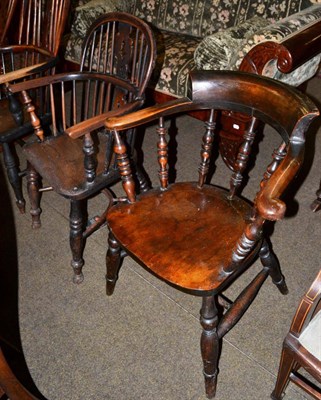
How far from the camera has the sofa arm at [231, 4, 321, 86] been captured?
182cm

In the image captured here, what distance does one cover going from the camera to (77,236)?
1.66m

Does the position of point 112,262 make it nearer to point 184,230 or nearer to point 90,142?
point 184,230

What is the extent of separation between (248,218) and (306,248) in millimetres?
709

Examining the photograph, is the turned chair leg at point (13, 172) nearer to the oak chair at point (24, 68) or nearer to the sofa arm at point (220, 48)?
the oak chair at point (24, 68)

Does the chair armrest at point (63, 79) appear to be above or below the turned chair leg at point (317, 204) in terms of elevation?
above

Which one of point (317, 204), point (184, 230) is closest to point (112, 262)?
point (184, 230)

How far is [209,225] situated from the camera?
4.42 ft

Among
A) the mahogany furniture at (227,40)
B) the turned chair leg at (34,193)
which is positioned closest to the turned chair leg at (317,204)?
the mahogany furniture at (227,40)

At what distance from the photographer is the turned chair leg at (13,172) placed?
1882 millimetres

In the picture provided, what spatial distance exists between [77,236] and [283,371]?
0.91 m

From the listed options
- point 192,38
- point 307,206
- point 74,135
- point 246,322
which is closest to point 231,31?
point 192,38

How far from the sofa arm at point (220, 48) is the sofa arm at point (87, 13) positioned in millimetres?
959

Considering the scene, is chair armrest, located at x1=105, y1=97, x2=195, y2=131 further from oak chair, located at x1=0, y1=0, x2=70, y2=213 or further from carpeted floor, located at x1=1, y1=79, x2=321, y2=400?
carpeted floor, located at x1=1, y1=79, x2=321, y2=400

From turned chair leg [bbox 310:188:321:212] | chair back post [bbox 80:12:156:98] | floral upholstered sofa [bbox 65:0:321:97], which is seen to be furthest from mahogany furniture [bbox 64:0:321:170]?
chair back post [bbox 80:12:156:98]
